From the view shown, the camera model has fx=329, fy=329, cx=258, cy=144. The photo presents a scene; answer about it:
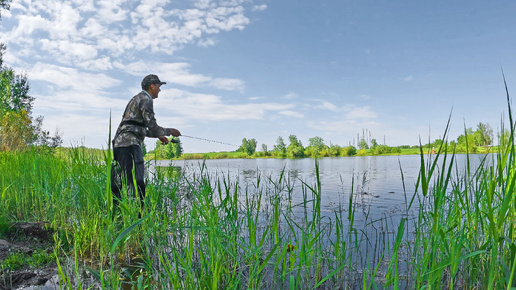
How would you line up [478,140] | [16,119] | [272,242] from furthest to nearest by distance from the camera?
[16,119], [478,140], [272,242]

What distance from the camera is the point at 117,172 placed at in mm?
5012

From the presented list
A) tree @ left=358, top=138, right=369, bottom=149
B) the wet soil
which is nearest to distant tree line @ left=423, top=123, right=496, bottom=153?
the wet soil

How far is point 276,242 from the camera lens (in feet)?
7.48

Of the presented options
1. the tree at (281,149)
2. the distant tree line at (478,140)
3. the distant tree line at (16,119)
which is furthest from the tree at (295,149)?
the distant tree line at (478,140)

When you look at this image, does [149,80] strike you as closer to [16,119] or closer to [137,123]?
[137,123]

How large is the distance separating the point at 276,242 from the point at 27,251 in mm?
2858

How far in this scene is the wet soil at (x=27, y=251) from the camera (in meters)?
2.72

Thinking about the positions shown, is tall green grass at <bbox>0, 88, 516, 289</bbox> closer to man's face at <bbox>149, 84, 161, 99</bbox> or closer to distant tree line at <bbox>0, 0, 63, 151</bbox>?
man's face at <bbox>149, 84, 161, 99</bbox>

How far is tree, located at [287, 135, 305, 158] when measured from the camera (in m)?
60.0

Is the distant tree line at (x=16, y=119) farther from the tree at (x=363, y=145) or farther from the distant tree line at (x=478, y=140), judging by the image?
the tree at (x=363, y=145)

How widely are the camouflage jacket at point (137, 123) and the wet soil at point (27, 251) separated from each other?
159 centimetres

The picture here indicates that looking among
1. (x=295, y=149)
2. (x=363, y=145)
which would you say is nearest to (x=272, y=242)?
(x=295, y=149)

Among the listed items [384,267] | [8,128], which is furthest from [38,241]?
[8,128]

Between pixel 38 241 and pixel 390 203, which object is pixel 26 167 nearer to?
pixel 38 241
